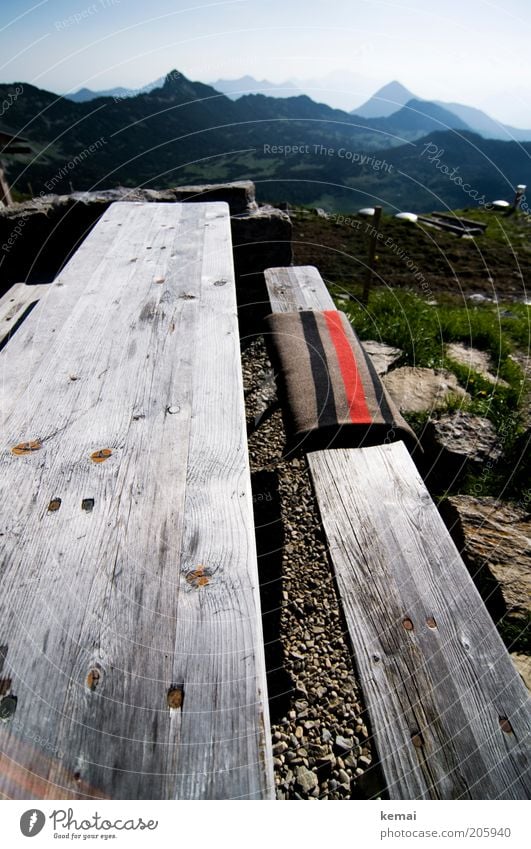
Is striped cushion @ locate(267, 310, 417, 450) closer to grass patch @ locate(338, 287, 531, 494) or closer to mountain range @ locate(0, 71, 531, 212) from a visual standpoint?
grass patch @ locate(338, 287, 531, 494)

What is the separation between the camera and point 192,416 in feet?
5.40

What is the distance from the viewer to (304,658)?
2.52m

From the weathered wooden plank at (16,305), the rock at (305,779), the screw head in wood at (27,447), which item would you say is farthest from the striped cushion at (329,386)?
the weathered wooden plank at (16,305)

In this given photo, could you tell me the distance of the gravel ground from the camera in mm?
2125

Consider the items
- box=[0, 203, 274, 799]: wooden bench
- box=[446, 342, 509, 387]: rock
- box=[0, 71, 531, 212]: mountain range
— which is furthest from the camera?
box=[0, 71, 531, 212]: mountain range

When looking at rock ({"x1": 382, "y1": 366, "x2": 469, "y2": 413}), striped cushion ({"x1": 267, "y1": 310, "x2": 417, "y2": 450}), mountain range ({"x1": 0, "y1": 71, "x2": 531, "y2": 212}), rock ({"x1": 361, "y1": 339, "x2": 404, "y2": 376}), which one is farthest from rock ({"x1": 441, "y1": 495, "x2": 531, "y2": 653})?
mountain range ({"x1": 0, "y1": 71, "x2": 531, "y2": 212})

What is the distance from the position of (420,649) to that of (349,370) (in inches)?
67.5

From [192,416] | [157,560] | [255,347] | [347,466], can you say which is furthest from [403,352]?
[157,560]

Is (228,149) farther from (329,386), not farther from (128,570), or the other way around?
(128,570)

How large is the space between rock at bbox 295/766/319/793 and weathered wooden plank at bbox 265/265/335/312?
295 cm

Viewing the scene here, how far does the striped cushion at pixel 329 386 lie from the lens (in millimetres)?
2502

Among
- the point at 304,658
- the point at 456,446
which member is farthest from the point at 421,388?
the point at 304,658

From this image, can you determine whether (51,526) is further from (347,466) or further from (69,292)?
(69,292)

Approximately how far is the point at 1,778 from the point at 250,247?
513 centimetres
